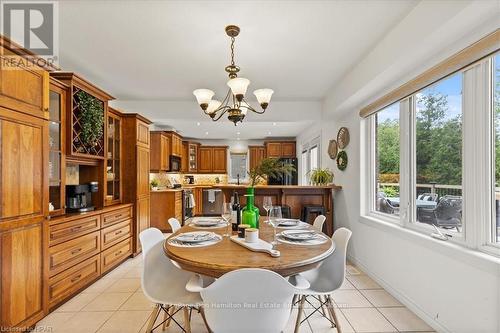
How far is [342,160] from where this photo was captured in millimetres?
4215

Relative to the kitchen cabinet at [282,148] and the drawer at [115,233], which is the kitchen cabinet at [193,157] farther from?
the drawer at [115,233]

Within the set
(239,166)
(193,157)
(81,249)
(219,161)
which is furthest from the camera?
(239,166)

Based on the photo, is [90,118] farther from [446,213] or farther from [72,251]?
[446,213]

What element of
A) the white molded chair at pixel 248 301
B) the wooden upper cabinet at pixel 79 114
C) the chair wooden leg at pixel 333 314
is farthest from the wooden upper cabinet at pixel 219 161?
the white molded chair at pixel 248 301

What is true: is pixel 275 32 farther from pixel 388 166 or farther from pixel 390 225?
pixel 390 225

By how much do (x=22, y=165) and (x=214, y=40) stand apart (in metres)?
1.93

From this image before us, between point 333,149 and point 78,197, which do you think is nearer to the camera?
point 78,197

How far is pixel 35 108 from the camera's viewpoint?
2121mm

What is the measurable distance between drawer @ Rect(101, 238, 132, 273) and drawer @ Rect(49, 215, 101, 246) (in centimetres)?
44

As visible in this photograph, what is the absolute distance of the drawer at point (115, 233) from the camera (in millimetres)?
3222

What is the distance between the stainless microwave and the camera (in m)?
6.76

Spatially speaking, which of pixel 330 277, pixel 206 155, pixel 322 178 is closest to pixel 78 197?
pixel 330 277

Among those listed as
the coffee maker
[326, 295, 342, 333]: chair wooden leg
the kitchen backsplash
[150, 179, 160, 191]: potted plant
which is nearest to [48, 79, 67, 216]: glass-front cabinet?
the coffee maker

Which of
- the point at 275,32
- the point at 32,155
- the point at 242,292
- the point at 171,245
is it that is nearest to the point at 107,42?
the point at 32,155
